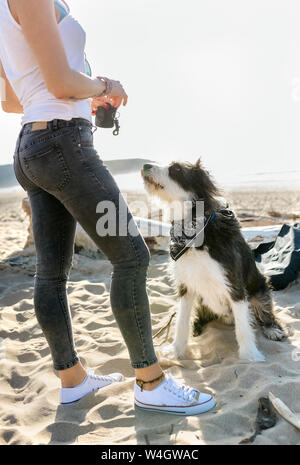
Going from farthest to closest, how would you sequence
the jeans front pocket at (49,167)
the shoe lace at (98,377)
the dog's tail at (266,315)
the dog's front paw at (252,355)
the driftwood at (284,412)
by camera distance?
the dog's tail at (266,315), the dog's front paw at (252,355), the shoe lace at (98,377), the driftwood at (284,412), the jeans front pocket at (49,167)

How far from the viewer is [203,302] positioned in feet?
11.1

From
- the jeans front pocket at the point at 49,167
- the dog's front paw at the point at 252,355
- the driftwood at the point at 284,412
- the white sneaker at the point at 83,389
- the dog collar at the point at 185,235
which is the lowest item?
the dog's front paw at the point at 252,355

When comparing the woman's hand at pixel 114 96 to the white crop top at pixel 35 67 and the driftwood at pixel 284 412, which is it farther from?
the driftwood at pixel 284 412

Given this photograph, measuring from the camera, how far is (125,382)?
8.62 feet

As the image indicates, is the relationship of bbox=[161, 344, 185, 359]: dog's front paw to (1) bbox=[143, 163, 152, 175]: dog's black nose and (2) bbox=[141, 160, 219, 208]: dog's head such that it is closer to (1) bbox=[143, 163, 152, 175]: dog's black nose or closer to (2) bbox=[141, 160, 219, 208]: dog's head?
(2) bbox=[141, 160, 219, 208]: dog's head

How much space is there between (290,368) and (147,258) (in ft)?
4.59

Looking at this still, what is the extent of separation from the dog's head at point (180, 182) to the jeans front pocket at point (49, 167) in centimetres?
135

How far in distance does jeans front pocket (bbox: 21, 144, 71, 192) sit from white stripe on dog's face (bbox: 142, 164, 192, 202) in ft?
4.43

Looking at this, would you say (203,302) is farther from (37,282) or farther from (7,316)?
(7,316)

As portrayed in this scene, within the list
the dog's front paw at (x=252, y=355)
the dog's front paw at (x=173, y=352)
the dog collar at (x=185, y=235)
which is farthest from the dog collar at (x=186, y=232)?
the dog's front paw at (x=252, y=355)

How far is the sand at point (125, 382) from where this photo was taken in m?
2.08
